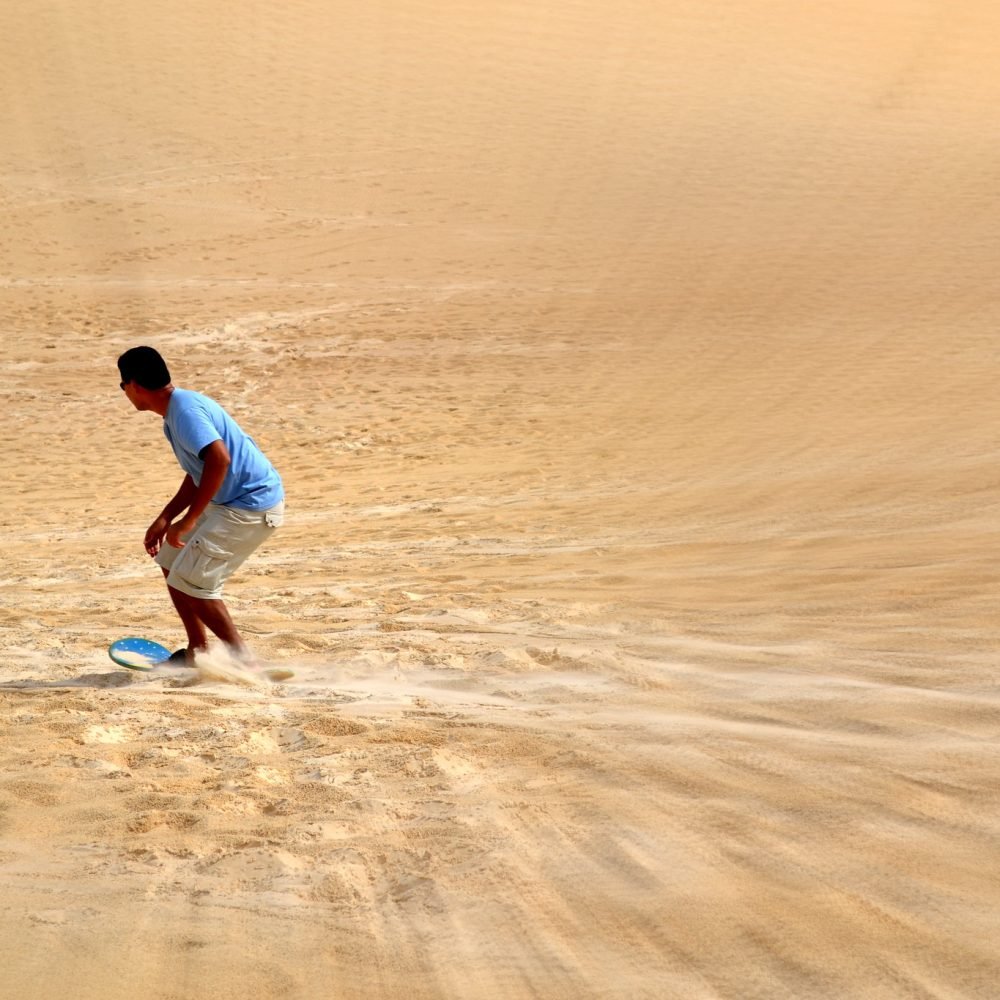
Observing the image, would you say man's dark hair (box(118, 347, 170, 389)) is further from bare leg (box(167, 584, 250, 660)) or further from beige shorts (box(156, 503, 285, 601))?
bare leg (box(167, 584, 250, 660))

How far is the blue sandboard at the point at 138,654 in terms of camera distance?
532cm

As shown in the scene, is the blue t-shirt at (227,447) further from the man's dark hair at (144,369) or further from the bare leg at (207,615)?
the bare leg at (207,615)

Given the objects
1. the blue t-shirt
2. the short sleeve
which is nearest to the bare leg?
the blue t-shirt

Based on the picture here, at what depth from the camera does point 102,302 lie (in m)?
16.5

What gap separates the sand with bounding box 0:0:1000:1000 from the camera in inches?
126

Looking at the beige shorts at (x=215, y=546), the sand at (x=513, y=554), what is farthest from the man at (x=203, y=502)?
the sand at (x=513, y=554)

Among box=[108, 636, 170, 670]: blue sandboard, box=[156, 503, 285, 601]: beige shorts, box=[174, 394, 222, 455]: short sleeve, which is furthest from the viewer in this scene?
box=[108, 636, 170, 670]: blue sandboard

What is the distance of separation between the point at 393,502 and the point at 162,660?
14.3ft

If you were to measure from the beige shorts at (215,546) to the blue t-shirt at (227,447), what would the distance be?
48mm

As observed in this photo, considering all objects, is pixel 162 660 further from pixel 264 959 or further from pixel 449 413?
pixel 449 413

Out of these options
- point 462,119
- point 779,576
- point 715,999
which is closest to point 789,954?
point 715,999

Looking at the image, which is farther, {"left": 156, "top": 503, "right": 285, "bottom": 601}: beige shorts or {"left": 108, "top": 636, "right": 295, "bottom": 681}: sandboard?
{"left": 108, "top": 636, "right": 295, "bottom": 681}: sandboard

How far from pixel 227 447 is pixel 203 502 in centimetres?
27

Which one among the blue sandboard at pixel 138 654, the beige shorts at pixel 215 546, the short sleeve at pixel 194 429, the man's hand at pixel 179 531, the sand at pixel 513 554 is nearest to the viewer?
the sand at pixel 513 554
